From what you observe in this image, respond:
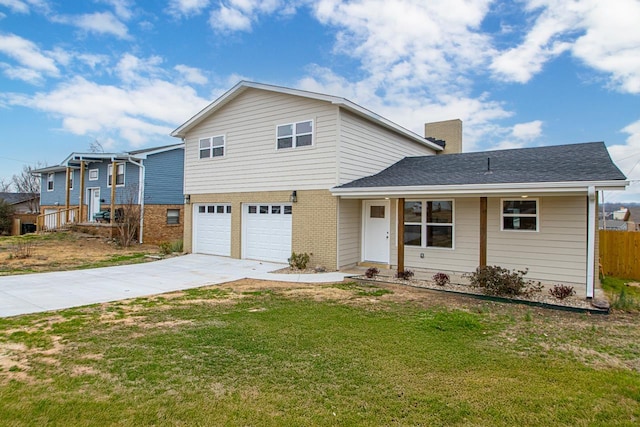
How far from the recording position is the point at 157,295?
8.76 meters

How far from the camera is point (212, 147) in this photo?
1572cm

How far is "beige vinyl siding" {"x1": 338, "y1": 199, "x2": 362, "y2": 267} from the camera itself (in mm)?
12422

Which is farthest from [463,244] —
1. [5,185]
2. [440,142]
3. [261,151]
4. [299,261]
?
[5,185]

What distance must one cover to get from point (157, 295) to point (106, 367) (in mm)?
4425

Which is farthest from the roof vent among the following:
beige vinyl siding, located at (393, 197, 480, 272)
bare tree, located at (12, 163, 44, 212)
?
bare tree, located at (12, 163, 44, 212)

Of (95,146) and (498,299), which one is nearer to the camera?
(498,299)

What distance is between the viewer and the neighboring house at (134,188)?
2205 centimetres

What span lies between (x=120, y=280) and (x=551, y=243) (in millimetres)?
11983

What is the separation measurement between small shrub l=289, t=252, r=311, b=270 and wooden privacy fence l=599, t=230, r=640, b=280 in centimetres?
983

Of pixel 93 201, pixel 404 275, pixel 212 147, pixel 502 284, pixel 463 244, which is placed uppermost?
pixel 212 147

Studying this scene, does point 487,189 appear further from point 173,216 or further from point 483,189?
point 173,216

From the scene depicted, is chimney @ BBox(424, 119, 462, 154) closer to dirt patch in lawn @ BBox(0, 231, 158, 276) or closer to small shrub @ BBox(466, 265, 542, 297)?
small shrub @ BBox(466, 265, 542, 297)

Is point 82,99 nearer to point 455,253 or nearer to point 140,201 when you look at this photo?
point 140,201

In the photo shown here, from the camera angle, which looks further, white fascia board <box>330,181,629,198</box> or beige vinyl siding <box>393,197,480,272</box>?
beige vinyl siding <box>393,197,480,272</box>
